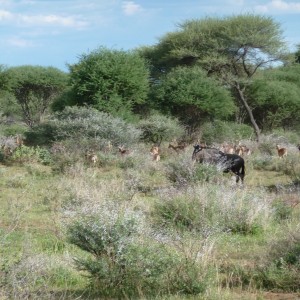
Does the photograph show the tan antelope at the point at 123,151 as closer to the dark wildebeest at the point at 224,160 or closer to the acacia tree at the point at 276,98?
the dark wildebeest at the point at 224,160

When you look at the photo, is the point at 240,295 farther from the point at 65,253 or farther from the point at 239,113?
the point at 239,113

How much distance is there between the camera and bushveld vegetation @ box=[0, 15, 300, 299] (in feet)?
21.1

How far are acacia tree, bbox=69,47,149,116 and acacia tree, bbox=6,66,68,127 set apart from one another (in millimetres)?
9352

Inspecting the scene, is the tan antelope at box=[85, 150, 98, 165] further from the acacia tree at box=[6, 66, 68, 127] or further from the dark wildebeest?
the acacia tree at box=[6, 66, 68, 127]

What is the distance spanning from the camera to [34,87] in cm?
3962

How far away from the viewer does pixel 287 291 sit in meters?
6.59

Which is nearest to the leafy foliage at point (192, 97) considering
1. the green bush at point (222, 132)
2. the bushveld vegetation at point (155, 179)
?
the bushveld vegetation at point (155, 179)

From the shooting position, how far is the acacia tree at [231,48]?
3297cm

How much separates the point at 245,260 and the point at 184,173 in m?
7.20

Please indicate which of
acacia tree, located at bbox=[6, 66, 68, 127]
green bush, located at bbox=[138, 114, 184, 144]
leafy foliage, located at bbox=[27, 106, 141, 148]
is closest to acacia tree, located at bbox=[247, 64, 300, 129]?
green bush, located at bbox=[138, 114, 184, 144]

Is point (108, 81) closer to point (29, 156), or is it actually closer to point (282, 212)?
point (29, 156)

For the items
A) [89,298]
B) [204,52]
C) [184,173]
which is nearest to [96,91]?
[204,52]

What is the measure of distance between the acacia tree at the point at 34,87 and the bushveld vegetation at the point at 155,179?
0.11 m

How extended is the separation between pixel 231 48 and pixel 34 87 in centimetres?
1348
